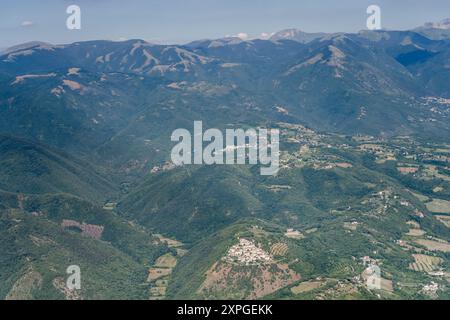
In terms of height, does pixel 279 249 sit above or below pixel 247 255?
above

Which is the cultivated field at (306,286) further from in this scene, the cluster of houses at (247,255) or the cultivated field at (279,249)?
the cultivated field at (279,249)

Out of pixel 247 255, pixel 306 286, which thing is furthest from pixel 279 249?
pixel 306 286

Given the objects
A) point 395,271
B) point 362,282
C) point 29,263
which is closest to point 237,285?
point 362,282

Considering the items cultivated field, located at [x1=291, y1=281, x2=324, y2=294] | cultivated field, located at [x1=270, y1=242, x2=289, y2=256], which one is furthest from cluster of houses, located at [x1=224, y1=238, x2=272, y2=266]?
cultivated field, located at [x1=291, y1=281, x2=324, y2=294]

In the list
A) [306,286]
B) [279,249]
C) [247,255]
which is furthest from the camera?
[279,249]

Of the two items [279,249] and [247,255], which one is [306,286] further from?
[247,255]

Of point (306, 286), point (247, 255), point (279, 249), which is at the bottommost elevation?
point (306, 286)

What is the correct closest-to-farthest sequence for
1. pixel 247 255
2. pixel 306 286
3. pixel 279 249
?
1. pixel 306 286
2. pixel 247 255
3. pixel 279 249

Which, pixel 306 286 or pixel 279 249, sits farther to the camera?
pixel 279 249
